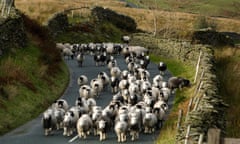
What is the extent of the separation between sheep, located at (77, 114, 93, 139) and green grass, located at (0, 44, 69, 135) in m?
3.43

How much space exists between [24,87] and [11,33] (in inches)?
240

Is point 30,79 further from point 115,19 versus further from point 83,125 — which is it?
point 115,19

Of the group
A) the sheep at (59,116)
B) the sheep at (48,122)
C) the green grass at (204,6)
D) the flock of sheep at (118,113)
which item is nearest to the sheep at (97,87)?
the flock of sheep at (118,113)

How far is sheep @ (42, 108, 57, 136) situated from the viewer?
2437cm

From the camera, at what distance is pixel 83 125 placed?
2344cm

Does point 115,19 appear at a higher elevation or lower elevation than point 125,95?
higher

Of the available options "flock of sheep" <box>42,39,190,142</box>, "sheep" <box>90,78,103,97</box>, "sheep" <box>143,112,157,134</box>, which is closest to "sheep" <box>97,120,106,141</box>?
"flock of sheep" <box>42,39,190,142</box>

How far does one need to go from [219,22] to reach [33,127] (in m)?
90.1

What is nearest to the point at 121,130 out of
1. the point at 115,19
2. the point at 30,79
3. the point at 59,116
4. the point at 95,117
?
the point at 95,117

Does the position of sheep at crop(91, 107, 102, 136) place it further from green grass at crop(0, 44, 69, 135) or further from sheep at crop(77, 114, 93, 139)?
green grass at crop(0, 44, 69, 135)

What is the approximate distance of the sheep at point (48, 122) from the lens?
24373mm

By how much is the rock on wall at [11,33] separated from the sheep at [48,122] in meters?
9.41

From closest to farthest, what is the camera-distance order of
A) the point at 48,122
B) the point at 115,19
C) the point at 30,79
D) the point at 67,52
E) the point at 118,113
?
the point at 48,122, the point at 118,113, the point at 30,79, the point at 67,52, the point at 115,19

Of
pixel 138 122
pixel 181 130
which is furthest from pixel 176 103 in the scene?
pixel 181 130
